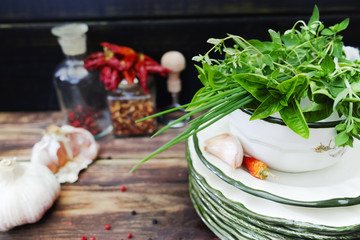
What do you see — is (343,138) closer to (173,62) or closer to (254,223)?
(254,223)

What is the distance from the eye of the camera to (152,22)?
98 centimetres

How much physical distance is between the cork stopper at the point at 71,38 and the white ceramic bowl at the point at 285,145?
20.2 inches

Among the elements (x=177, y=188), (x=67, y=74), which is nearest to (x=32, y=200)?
(x=177, y=188)

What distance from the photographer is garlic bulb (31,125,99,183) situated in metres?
0.79

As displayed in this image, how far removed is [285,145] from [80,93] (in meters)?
0.66

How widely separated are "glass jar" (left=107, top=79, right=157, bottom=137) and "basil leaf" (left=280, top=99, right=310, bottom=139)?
0.51 meters

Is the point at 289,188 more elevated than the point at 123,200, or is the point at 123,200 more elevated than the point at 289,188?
the point at 289,188

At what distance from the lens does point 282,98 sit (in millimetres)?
485

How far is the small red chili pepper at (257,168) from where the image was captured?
0.54m

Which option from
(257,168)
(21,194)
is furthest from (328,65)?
(21,194)

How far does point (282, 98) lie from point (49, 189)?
20.1 inches

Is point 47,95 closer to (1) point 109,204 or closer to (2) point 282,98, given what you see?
(1) point 109,204

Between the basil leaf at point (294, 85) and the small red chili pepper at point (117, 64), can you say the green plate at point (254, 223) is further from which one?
the small red chili pepper at point (117, 64)

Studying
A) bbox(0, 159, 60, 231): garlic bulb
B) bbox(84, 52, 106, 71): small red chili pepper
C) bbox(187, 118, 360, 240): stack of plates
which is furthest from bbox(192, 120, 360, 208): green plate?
bbox(84, 52, 106, 71): small red chili pepper
